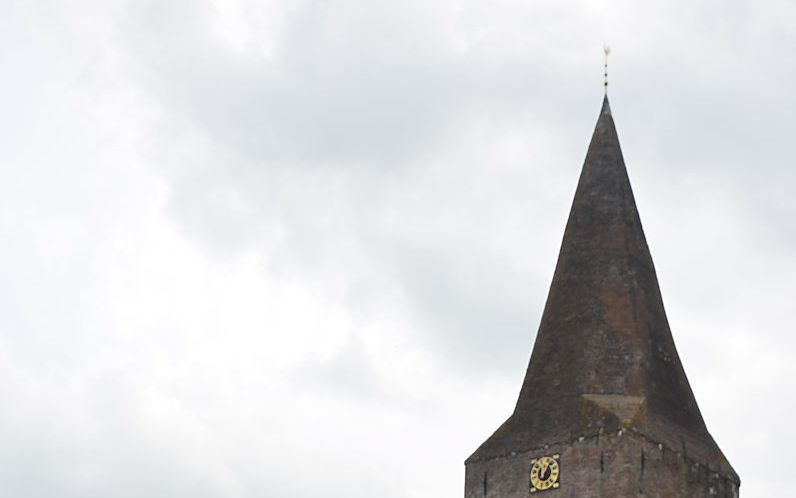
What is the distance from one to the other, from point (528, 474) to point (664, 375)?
4987 mm

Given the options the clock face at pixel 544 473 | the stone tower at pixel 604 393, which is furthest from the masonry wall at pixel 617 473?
the clock face at pixel 544 473

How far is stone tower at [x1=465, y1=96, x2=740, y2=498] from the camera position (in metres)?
49.1

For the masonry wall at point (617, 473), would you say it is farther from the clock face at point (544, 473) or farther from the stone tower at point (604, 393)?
the clock face at point (544, 473)

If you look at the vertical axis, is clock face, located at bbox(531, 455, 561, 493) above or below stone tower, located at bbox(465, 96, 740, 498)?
below

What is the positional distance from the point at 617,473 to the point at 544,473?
2.35 metres

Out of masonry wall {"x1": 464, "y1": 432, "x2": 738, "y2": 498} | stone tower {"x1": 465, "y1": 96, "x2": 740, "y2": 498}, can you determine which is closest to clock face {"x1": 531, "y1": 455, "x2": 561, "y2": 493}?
stone tower {"x1": 465, "y1": 96, "x2": 740, "y2": 498}

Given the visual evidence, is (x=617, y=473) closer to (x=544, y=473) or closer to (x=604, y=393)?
(x=544, y=473)

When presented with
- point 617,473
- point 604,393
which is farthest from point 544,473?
point 604,393

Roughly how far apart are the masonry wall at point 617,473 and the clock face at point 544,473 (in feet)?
0.46

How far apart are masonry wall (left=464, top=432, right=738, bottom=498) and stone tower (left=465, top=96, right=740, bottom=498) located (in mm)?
28

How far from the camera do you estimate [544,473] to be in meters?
50.0

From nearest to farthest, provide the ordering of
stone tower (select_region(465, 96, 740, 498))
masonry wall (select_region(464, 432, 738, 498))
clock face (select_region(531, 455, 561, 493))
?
masonry wall (select_region(464, 432, 738, 498))
stone tower (select_region(465, 96, 740, 498))
clock face (select_region(531, 455, 561, 493))

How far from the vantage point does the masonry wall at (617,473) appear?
159ft

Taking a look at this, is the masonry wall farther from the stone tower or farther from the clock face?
the clock face
